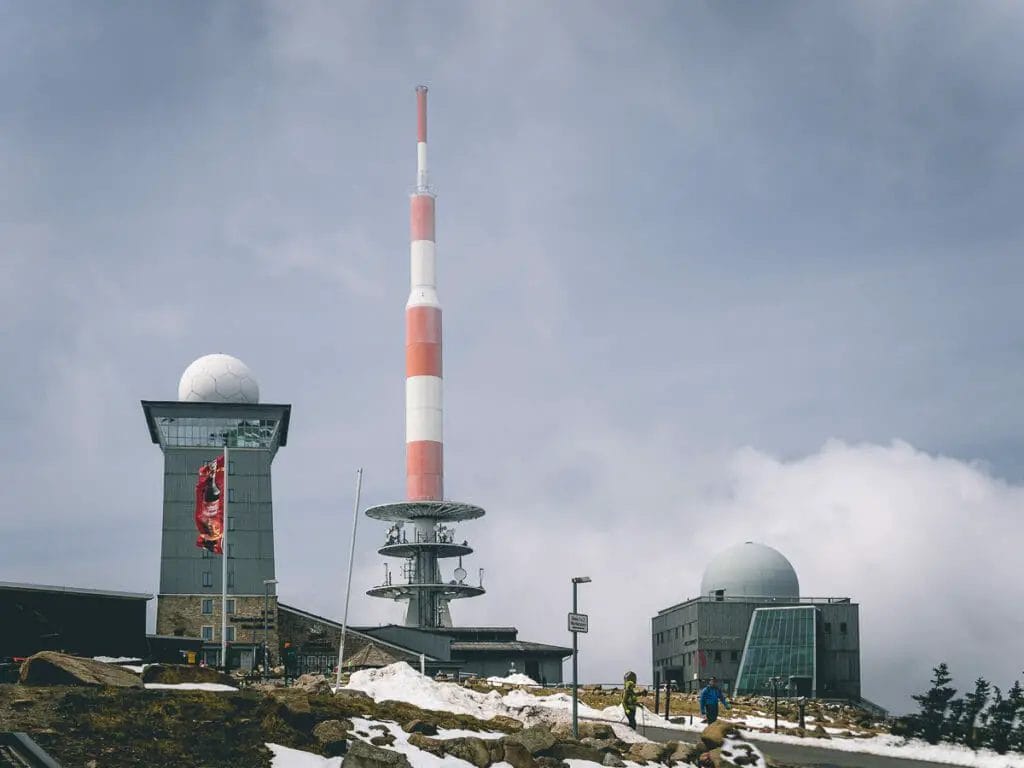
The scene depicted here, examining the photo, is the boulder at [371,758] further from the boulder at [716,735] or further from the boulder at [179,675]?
the boulder at [716,735]

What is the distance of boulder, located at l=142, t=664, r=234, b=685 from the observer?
33.8 meters

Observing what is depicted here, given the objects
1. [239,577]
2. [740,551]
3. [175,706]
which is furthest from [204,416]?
[175,706]

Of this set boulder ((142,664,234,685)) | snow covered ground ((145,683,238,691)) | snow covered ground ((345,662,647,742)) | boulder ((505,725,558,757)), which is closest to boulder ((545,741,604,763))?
boulder ((505,725,558,757))

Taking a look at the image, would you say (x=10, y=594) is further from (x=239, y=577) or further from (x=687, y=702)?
(x=239, y=577)

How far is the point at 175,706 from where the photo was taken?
30781 mm

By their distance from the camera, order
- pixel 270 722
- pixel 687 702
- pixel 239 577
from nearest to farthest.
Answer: pixel 270 722, pixel 687 702, pixel 239 577

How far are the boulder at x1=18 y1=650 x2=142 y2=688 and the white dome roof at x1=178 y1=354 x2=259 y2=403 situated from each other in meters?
63.2

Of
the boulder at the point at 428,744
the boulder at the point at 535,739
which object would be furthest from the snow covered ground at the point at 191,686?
the boulder at the point at 535,739

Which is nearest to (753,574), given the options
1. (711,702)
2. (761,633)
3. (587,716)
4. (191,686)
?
(761,633)

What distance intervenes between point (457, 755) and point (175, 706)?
254 inches

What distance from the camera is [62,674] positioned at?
105ft

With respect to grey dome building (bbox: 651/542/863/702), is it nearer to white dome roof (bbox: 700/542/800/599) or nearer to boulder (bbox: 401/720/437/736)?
white dome roof (bbox: 700/542/800/599)

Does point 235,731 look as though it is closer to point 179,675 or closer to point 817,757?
point 179,675

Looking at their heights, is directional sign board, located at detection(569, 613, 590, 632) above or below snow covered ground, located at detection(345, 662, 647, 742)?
above
